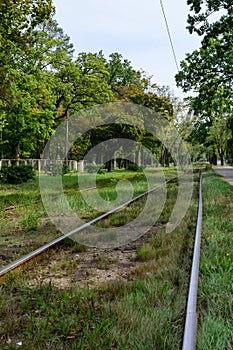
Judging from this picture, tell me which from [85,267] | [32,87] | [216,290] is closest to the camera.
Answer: [216,290]

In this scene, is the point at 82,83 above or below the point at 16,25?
above

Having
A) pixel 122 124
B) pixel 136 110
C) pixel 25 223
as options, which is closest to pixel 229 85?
pixel 122 124

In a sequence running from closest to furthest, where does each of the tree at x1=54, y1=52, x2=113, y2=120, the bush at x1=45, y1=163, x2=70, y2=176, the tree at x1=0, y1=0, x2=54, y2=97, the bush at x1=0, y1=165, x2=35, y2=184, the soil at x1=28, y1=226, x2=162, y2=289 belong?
1. the soil at x1=28, y1=226, x2=162, y2=289
2. the tree at x1=0, y1=0, x2=54, y2=97
3. the bush at x1=0, y1=165, x2=35, y2=184
4. the bush at x1=45, y1=163, x2=70, y2=176
5. the tree at x1=54, y1=52, x2=113, y2=120

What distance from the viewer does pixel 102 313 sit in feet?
9.92

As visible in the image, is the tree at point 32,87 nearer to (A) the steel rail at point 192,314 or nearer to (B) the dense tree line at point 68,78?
(B) the dense tree line at point 68,78

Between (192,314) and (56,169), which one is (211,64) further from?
(192,314)

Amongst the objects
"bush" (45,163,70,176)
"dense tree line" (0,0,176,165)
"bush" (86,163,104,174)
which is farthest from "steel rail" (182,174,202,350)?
"bush" (86,163,104,174)

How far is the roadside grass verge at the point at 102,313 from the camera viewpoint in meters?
2.62

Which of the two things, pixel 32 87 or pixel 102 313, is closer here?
pixel 102 313

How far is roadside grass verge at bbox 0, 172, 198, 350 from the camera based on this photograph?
262cm

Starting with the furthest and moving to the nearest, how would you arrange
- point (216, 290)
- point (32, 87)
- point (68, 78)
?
point (68, 78) → point (32, 87) → point (216, 290)

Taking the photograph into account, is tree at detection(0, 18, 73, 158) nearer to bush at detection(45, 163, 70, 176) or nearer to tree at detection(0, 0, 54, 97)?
tree at detection(0, 0, 54, 97)

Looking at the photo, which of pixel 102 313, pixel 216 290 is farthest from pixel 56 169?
pixel 102 313

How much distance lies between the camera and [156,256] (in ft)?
16.2
